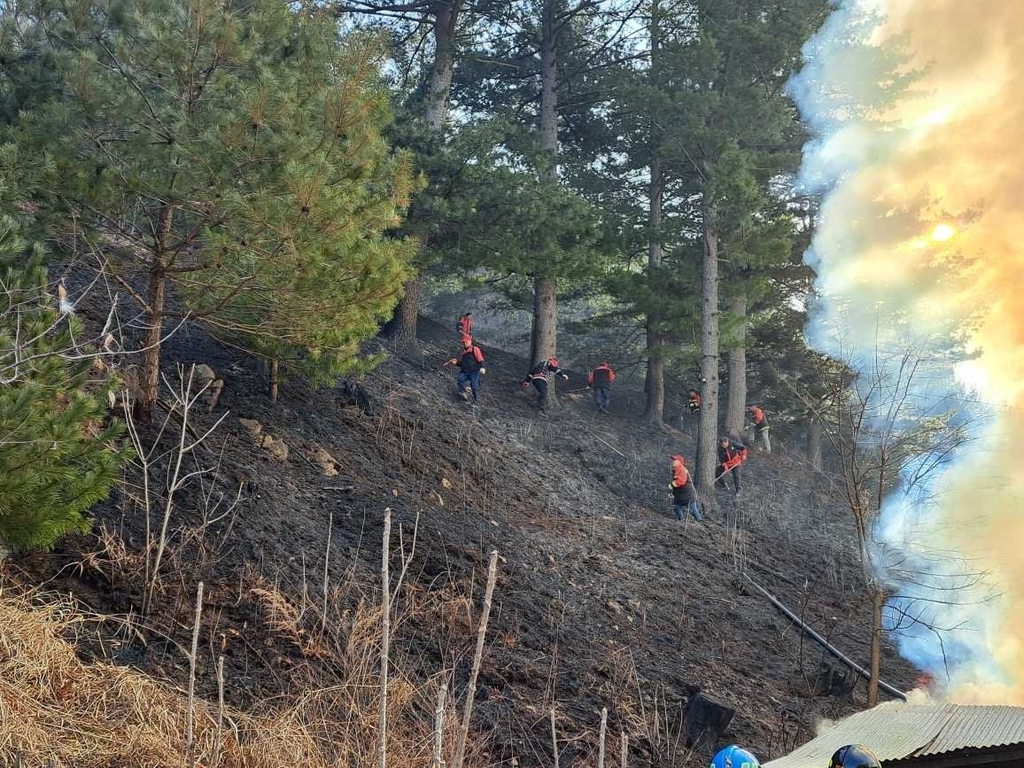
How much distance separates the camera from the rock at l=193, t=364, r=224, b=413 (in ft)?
36.6

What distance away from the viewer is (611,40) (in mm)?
21453

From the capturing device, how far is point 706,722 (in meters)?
8.16

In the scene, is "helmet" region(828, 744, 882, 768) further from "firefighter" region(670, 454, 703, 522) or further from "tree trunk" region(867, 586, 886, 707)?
"firefighter" region(670, 454, 703, 522)

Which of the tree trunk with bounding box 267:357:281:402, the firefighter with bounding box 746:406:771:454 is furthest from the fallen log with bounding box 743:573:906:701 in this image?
the firefighter with bounding box 746:406:771:454

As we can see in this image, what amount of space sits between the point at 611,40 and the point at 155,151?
51.1 feet

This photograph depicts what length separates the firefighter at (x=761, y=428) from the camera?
2120 cm

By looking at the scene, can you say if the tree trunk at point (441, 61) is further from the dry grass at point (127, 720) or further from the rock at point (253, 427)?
the dry grass at point (127, 720)

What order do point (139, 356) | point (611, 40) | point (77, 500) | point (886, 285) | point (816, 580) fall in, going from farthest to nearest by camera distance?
point (611, 40) → point (816, 580) → point (886, 285) → point (139, 356) → point (77, 500)

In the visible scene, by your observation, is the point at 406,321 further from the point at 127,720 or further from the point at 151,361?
the point at 127,720

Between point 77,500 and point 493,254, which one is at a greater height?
point 493,254

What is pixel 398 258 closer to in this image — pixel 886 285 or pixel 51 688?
pixel 51 688

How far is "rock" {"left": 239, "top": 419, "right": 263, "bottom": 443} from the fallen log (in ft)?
22.8

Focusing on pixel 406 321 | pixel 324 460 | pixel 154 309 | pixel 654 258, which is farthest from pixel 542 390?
pixel 154 309

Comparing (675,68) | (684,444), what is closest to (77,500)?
(675,68)
